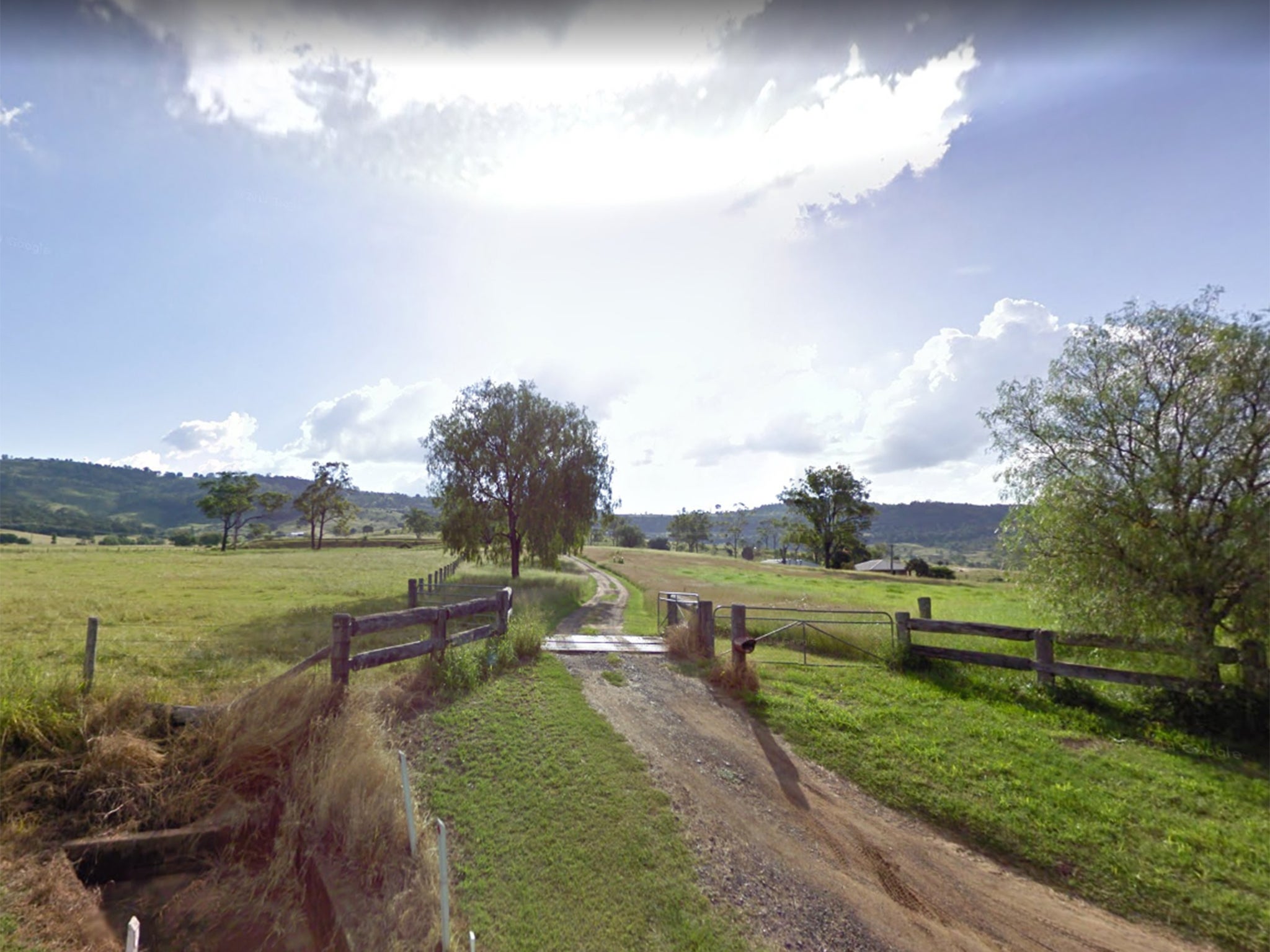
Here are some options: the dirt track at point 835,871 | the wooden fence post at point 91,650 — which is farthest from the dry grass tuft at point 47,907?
the dirt track at point 835,871

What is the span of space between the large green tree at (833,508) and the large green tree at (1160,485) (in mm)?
54040

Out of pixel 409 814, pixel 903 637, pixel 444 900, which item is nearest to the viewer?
pixel 444 900

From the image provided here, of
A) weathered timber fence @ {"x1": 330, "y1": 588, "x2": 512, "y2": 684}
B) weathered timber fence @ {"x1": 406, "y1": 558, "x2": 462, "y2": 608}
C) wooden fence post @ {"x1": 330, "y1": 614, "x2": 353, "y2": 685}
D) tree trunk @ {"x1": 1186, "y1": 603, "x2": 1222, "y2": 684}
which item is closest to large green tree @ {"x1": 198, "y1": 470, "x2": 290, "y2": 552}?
weathered timber fence @ {"x1": 406, "y1": 558, "x2": 462, "y2": 608}

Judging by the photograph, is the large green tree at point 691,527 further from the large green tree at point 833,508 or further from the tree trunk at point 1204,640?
the tree trunk at point 1204,640

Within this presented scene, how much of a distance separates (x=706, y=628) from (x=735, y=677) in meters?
2.17

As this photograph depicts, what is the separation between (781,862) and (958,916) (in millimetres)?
1669

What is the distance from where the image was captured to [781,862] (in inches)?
230

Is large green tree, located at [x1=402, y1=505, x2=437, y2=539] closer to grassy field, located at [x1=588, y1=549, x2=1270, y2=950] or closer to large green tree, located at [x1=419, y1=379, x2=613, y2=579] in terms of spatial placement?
large green tree, located at [x1=419, y1=379, x2=613, y2=579]

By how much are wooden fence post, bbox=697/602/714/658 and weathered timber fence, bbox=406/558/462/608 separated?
35.5ft

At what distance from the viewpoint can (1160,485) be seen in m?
10.3

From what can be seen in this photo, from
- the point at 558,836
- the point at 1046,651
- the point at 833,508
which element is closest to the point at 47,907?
the point at 558,836

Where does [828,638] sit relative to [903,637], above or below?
below

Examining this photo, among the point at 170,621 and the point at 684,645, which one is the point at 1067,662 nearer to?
the point at 684,645

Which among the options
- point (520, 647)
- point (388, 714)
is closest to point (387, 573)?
point (520, 647)
